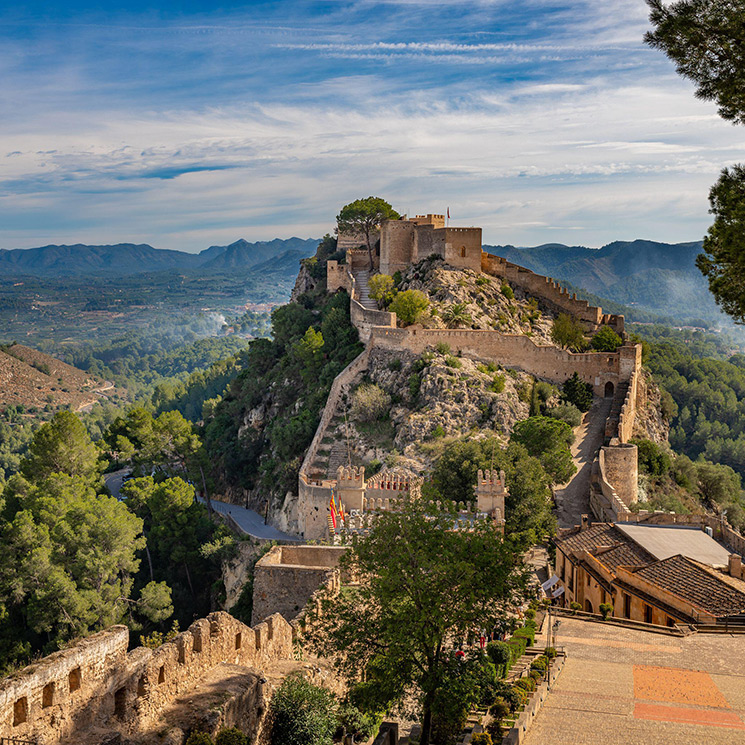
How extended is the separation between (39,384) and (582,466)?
11815 centimetres

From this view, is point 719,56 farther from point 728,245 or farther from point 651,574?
point 651,574

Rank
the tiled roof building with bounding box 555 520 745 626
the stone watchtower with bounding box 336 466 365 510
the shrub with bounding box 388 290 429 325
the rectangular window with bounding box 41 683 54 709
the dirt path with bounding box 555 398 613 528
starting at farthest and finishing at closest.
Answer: the shrub with bounding box 388 290 429 325
the dirt path with bounding box 555 398 613 528
the stone watchtower with bounding box 336 466 365 510
the tiled roof building with bounding box 555 520 745 626
the rectangular window with bounding box 41 683 54 709

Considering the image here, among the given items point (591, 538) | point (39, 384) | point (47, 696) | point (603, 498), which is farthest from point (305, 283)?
point (39, 384)

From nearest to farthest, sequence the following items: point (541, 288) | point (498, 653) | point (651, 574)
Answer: point (498, 653) → point (651, 574) → point (541, 288)

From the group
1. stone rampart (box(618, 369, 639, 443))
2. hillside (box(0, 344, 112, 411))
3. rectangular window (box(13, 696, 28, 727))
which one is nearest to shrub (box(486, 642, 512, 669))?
rectangular window (box(13, 696, 28, 727))

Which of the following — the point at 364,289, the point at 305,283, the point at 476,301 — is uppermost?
the point at 305,283

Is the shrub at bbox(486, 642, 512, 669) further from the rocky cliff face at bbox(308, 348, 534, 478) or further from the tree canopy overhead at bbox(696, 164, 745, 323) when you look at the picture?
the rocky cliff face at bbox(308, 348, 534, 478)

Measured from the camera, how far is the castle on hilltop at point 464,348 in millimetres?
33906

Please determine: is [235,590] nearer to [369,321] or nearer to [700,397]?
[369,321]

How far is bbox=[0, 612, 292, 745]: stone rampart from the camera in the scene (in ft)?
34.1

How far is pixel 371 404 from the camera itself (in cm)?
4222

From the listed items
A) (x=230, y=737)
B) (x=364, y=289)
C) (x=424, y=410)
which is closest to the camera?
(x=230, y=737)

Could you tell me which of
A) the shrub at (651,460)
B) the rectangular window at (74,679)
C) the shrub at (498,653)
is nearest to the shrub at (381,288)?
the shrub at (651,460)

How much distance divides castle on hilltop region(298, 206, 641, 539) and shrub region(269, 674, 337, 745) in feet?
32.8
